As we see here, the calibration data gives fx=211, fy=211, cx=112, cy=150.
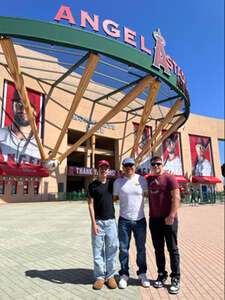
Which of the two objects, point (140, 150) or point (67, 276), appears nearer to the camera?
point (67, 276)

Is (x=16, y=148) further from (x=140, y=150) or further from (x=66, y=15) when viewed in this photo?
(x=140, y=150)

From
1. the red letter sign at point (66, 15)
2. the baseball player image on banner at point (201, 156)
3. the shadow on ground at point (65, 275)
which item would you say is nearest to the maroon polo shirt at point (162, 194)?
the shadow on ground at point (65, 275)

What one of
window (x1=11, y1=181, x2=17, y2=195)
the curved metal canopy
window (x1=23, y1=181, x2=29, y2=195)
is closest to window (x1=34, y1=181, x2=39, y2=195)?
window (x1=23, y1=181, x2=29, y2=195)

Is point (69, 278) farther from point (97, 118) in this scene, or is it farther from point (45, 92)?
point (97, 118)

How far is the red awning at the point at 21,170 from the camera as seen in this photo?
1942cm

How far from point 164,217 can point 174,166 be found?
115 ft

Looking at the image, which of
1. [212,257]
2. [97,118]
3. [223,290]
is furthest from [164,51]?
[223,290]

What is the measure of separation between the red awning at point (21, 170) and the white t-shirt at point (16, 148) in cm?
55

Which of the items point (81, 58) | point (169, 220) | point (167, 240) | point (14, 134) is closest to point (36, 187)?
point (14, 134)

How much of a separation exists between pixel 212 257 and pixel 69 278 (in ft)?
11.3

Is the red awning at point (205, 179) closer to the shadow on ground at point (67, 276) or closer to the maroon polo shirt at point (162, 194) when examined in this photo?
the shadow on ground at point (67, 276)

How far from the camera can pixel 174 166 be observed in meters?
36.6

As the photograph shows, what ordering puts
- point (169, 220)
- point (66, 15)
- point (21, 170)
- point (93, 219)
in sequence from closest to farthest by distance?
point (169, 220)
point (93, 219)
point (66, 15)
point (21, 170)

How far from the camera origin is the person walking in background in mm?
3082
